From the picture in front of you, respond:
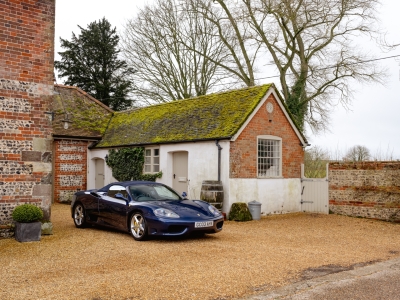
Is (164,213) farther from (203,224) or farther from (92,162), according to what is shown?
(92,162)

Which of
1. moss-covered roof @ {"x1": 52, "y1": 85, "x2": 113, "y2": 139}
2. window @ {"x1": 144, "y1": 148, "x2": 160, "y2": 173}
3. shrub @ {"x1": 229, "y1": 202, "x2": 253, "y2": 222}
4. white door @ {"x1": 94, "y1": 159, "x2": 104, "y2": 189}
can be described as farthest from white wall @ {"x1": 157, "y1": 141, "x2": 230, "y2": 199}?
moss-covered roof @ {"x1": 52, "y1": 85, "x2": 113, "y2": 139}

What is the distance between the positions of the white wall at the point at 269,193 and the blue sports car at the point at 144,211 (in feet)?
13.4

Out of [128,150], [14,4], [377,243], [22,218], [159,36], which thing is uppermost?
[159,36]

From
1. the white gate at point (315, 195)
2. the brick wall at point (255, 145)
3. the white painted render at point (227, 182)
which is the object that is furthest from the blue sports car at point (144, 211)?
the white gate at point (315, 195)

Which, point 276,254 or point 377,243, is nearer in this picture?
point 276,254

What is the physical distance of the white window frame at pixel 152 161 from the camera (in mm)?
17641

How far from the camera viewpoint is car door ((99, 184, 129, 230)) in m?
10.2

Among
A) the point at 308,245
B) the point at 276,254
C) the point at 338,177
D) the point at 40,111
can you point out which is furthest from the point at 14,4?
the point at 338,177

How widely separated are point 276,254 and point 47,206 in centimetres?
570

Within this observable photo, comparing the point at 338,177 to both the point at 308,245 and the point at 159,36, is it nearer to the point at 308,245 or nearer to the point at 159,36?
the point at 308,245

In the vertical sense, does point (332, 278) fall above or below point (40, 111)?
below

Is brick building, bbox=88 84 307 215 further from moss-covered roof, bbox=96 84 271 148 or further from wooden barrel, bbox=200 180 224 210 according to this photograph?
wooden barrel, bbox=200 180 224 210

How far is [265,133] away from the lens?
15.7m

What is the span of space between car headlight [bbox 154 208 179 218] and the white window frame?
8.22m
